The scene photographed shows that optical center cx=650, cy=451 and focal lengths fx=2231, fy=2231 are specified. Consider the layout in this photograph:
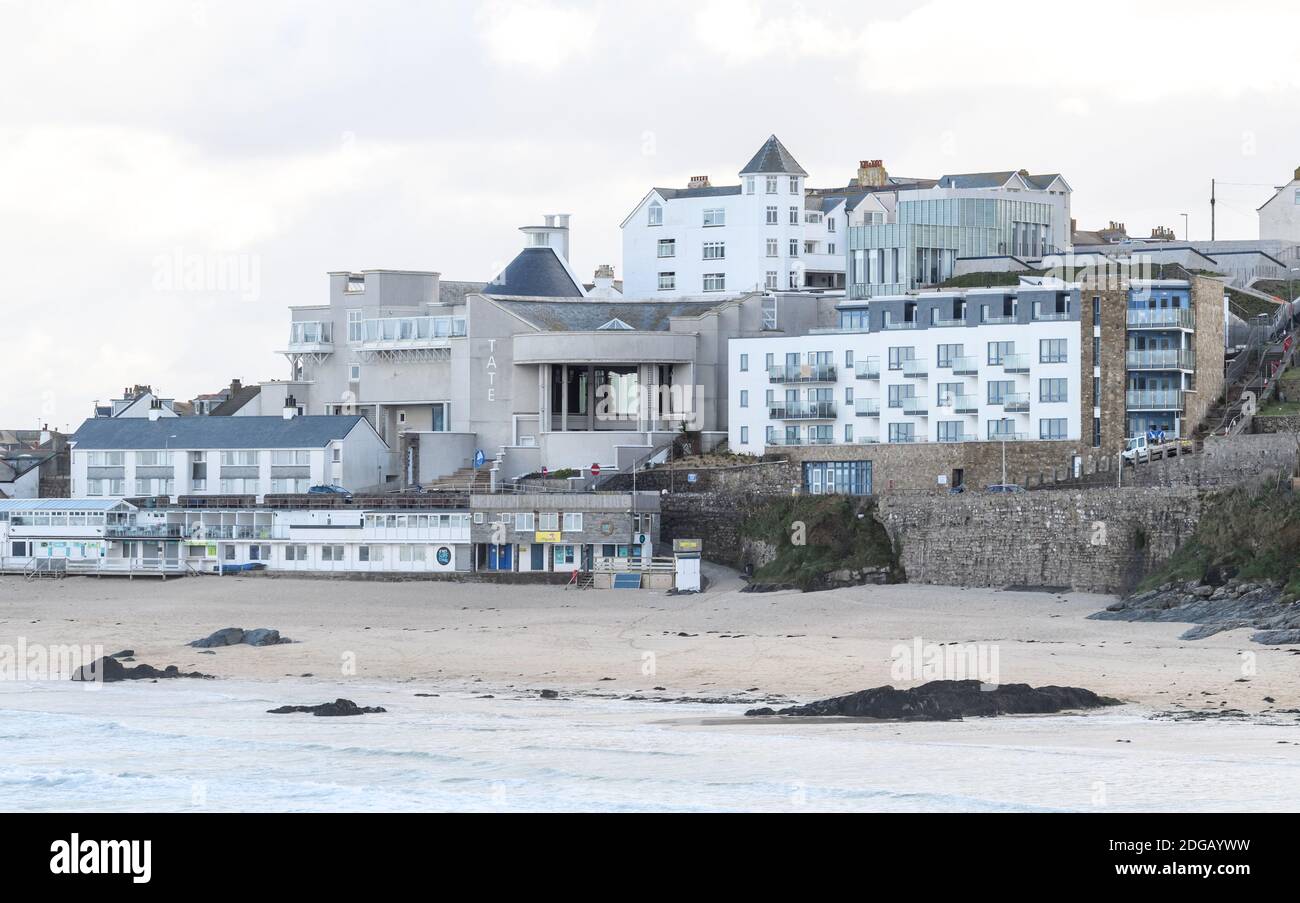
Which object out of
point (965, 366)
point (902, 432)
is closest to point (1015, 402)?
point (965, 366)

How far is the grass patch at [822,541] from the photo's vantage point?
61.7 metres

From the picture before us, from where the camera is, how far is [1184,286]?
6631 centimetres

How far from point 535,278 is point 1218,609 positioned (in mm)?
42550

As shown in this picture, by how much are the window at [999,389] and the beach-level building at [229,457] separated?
22.4 metres

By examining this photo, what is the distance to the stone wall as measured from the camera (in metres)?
55.1

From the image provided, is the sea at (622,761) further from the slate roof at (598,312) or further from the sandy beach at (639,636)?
the slate roof at (598,312)

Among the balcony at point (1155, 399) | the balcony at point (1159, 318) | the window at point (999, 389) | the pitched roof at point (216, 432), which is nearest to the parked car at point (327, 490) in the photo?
the pitched roof at point (216, 432)

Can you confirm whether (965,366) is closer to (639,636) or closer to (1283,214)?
(639,636)

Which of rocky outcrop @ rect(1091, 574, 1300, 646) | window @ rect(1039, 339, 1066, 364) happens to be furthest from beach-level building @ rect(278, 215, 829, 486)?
rocky outcrop @ rect(1091, 574, 1300, 646)
